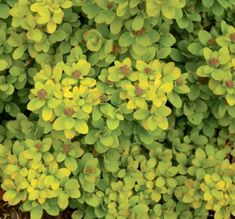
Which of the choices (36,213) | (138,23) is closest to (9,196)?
(36,213)

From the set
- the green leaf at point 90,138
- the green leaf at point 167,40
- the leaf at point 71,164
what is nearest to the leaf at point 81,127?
the green leaf at point 90,138

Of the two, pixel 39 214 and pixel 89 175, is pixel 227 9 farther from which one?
pixel 39 214

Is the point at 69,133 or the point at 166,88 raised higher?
the point at 166,88

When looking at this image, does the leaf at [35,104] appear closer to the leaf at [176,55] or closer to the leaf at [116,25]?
the leaf at [116,25]

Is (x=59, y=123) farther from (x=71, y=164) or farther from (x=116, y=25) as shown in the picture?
(x=116, y=25)

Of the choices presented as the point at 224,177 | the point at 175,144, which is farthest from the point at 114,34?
the point at 224,177

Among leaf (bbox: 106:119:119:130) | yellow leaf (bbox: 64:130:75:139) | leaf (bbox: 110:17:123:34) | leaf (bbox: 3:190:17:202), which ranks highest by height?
leaf (bbox: 110:17:123:34)

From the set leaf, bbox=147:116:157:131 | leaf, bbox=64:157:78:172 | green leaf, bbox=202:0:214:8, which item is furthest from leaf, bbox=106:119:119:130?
green leaf, bbox=202:0:214:8

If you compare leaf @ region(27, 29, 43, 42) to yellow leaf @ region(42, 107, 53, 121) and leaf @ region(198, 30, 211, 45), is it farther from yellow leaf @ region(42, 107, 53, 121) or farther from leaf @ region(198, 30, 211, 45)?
leaf @ region(198, 30, 211, 45)
